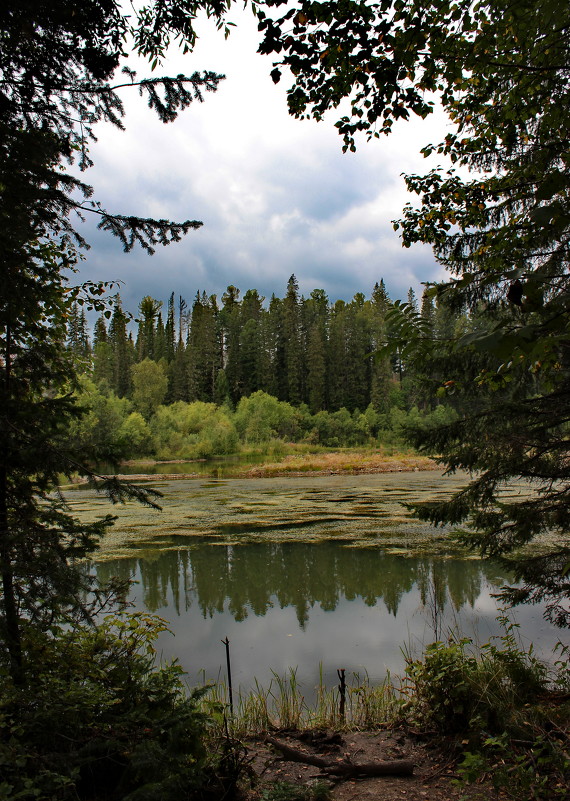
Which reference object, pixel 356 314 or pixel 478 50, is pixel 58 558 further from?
pixel 356 314

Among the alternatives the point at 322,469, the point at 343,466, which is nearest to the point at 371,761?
the point at 322,469

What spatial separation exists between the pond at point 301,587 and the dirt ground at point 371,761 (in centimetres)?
103

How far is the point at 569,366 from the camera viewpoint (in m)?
3.91

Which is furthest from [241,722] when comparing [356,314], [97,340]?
[97,340]

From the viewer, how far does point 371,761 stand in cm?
308

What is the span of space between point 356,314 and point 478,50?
2098 inches

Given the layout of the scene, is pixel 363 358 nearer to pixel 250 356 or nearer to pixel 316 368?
pixel 316 368

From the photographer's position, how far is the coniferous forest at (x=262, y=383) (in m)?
41.3

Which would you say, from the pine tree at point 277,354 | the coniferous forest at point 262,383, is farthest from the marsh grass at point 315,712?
the pine tree at point 277,354

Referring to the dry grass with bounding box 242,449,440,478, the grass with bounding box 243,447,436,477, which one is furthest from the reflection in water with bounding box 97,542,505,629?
the grass with bounding box 243,447,436,477

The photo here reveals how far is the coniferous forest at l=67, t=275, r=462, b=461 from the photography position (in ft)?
136

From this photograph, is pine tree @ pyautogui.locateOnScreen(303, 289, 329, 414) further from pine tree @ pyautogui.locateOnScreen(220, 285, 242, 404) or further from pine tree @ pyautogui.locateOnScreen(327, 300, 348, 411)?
pine tree @ pyautogui.locateOnScreen(220, 285, 242, 404)

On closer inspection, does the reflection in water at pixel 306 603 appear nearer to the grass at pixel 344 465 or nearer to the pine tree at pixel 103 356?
the grass at pixel 344 465

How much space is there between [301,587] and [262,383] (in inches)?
1786
